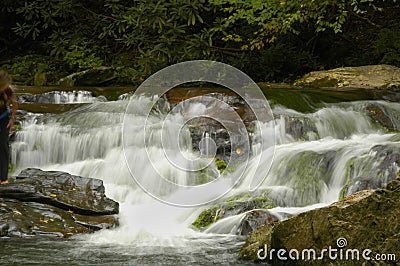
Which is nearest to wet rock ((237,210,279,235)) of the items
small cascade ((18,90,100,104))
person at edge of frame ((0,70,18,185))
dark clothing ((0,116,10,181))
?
dark clothing ((0,116,10,181))

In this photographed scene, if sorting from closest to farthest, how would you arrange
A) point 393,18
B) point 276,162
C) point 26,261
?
point 26,261 < point 276,162 < point 393,18

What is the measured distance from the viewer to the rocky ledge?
698cm

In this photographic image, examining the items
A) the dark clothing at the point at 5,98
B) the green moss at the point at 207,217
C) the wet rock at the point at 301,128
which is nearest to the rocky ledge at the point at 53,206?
the green moss at the point at 207,217

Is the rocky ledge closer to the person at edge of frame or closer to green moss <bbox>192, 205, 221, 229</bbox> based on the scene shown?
green moss <bbox>192, 205, 221, 229</bbox>

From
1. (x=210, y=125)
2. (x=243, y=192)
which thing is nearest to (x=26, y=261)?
(x=243, y=192)

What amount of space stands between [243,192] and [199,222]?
35.5 inches

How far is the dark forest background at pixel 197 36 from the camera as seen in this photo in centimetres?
1435

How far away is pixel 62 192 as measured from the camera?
7855mm

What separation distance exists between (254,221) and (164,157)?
304 cm

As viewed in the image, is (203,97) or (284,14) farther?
(284,14)

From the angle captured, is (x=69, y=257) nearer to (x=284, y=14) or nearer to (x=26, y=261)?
(x=26, y=261)

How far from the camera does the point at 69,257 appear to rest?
595 cm

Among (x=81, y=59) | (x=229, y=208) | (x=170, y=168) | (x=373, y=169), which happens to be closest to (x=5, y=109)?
(x=229, y=208)

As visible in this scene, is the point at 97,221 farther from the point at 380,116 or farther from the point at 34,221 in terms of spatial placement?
the point at 380,116
